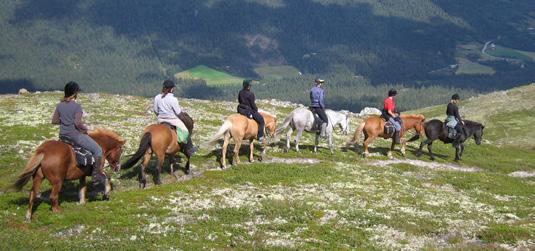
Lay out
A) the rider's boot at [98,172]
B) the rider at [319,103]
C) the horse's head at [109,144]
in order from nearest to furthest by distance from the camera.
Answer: the rider's boot at [98,172], the horse's head at [109,144], the rider at [319,103]

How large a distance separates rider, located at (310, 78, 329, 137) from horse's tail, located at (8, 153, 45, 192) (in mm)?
21620

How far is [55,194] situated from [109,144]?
4.01 m

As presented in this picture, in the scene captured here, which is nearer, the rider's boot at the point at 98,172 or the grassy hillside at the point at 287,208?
the grassy hillside at the point at 287,208

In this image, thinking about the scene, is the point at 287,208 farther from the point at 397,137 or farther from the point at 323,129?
the point at 397,137

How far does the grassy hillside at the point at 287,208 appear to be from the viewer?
2061cm

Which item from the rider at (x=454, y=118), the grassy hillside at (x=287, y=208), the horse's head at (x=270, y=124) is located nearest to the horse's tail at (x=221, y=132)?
the grassy hillside at (x=287, y=208)

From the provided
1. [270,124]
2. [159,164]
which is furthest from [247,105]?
[159,164]

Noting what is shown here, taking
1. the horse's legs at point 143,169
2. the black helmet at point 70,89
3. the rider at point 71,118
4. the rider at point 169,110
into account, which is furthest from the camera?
the rider at point 169,110

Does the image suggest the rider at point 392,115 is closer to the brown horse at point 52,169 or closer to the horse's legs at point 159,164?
the horse's legs at point 159,164

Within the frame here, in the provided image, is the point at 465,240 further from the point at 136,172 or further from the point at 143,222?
the point at 136,172

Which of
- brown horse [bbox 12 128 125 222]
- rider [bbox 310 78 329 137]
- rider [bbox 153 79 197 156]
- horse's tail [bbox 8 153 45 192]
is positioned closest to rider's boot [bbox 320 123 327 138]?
rider [bbox 310 78 329 137]

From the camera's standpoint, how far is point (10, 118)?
1874 inches

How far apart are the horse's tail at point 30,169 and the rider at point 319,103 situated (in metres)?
21.6

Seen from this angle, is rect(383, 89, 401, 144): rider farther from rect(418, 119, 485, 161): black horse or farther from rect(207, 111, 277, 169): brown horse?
rect(207, 111, 277, 169): brown horse
